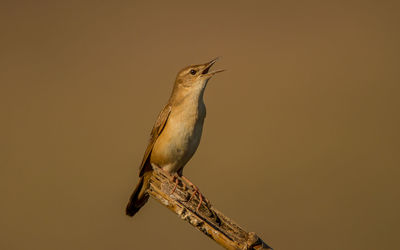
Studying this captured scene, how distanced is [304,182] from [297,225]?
138cm

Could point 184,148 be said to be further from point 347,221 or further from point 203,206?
point 347,221

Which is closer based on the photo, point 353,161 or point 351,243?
point 351,243

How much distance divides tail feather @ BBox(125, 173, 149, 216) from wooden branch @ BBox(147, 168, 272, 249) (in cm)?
94

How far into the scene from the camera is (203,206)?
12.0 ft

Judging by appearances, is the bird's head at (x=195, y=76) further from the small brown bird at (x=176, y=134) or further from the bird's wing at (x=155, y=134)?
the bird's wing at (x=155, y=134)

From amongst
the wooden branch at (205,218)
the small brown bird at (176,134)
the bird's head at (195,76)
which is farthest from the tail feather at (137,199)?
the bird's head at (195,76)

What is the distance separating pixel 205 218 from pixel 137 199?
155cm

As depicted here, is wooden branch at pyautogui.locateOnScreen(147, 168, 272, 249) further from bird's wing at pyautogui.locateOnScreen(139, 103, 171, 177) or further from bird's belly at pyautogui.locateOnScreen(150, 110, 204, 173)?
bird's wing at pyautogui.locateOnScreen(139, 103, 171, 177)

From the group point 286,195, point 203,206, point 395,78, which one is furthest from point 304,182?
point 203,206

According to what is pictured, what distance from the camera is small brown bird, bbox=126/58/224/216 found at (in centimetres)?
491

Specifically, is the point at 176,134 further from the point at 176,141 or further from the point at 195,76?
the point at 195,76

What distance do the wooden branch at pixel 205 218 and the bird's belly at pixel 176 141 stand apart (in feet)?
3.59

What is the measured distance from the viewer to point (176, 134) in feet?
16.2

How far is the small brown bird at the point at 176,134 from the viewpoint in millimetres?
4906
